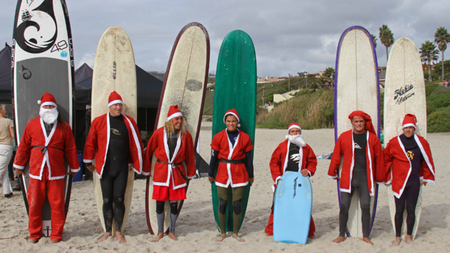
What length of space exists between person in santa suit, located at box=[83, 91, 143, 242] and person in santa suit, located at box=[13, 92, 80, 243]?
234 mm

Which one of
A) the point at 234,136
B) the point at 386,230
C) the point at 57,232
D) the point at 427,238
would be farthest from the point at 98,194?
the point at 427,238

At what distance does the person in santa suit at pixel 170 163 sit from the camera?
3.21 m

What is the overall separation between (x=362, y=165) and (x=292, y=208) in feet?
2.58

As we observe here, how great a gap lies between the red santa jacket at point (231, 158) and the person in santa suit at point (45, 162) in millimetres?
1389

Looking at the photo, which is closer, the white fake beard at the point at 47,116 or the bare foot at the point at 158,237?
the white fake beard at the point at 47,116

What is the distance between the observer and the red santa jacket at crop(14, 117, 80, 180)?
118 inches

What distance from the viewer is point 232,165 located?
3.23 m

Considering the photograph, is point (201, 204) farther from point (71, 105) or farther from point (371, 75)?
point (371, 75)

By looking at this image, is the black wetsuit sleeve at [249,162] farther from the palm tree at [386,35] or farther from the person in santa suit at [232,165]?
the palm tree at [386,35]

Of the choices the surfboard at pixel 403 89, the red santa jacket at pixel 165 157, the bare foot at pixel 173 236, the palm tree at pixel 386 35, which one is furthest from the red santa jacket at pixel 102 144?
the palm tree at pixel 386 35

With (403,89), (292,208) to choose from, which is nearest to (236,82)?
(292,208)

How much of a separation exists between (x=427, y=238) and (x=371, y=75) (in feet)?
5.92

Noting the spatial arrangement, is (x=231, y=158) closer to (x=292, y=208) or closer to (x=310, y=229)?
(x=292, y=208)

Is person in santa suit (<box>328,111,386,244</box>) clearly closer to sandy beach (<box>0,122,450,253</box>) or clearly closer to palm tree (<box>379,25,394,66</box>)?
sandy beach (<box>0,122,450,253</box>)
